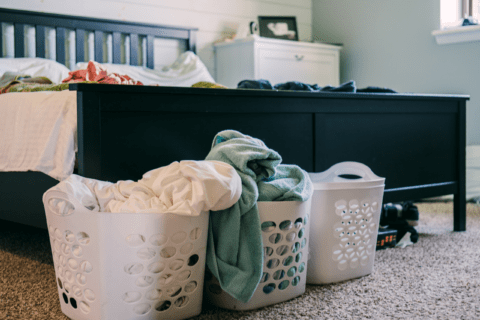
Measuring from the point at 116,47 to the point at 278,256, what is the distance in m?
2.16

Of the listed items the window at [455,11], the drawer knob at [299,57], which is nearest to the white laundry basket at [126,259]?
the drawer knob at [299,57]

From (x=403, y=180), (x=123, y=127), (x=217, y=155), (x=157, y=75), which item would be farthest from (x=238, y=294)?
(x=157, y=75)

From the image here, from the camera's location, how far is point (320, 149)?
168 cm

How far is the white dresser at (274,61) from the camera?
3.22 m

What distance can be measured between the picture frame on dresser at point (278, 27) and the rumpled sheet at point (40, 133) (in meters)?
2.24

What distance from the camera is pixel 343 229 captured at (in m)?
1.34

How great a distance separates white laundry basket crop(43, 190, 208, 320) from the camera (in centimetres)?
99

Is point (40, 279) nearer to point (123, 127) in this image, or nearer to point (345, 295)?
point (123, 127)

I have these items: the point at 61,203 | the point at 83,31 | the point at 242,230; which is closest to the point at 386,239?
the point at 242,230

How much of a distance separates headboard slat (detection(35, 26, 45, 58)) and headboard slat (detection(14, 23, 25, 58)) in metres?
0.07

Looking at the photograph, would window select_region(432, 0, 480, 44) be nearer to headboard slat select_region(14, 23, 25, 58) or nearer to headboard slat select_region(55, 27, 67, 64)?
headboard slat select_region(55, 27, 67, 64)

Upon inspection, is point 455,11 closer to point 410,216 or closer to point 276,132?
point 410,216

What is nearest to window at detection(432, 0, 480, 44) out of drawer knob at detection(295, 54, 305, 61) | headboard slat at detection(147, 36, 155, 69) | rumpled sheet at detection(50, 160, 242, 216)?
drawer knob at detection(295, 54, 305, 61)

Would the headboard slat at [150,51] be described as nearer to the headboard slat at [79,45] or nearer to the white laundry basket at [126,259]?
the headboard slat at [79,45]
